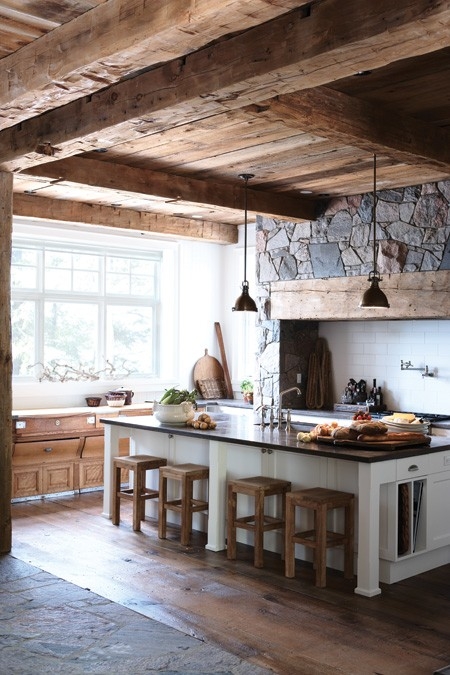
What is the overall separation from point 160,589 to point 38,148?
2.97m

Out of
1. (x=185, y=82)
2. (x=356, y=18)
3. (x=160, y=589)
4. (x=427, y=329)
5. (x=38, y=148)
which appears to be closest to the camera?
(x=356, y=18)

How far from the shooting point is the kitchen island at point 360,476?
4.97 metres

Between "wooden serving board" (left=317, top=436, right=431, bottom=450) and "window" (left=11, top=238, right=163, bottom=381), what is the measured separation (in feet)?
13.6

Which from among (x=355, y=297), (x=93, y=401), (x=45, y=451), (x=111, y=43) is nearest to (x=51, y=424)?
(x=45, y=451)

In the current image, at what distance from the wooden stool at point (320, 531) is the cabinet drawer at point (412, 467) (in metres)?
0.36

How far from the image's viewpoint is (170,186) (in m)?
7.12

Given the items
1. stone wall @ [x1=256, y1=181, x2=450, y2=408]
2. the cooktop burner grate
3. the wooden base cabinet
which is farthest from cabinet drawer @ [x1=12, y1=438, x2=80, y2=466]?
the cooktop burner grate

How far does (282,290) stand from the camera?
27.7 ft

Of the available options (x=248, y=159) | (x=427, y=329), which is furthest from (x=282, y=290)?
(x=248, y=159)

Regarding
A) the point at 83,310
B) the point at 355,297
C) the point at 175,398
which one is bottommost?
the point at 175,398

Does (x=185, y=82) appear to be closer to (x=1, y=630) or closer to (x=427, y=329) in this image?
(x=1, y=630)

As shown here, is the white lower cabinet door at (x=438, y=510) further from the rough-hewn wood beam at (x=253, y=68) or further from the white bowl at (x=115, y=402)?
the white bowl at (x=115, y=402)

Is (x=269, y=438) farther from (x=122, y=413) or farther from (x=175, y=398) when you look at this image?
(x=122, y=413)

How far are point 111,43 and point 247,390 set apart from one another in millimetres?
6269
